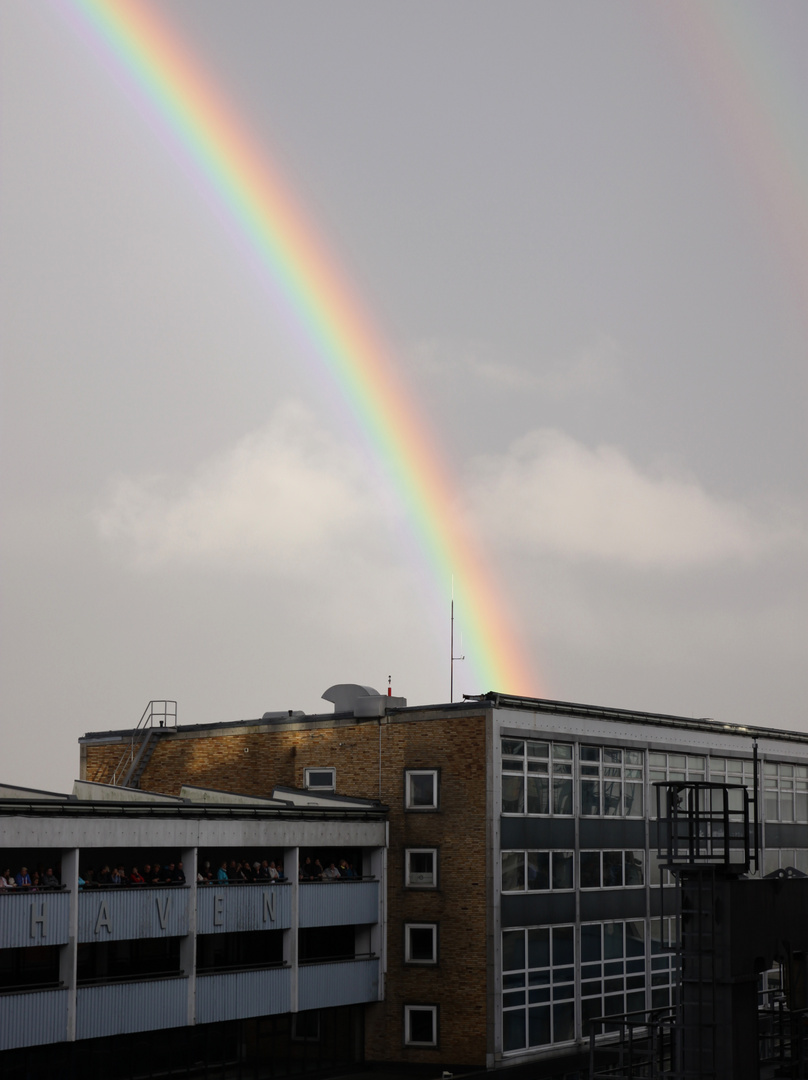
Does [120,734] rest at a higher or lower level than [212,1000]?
higher

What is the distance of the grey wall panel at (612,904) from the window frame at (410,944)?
6.01m

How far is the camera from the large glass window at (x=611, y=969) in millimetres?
46375

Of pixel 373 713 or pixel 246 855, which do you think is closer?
pixel 246 855

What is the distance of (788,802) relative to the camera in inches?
2297

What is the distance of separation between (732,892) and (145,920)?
14909mm

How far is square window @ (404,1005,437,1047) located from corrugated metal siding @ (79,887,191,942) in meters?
9.66

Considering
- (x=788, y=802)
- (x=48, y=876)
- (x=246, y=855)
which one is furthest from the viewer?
(x=788, y=802)

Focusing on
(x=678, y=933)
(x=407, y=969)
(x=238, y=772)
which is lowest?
(x=407, y=969)

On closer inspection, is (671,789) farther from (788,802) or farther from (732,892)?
(788,802)

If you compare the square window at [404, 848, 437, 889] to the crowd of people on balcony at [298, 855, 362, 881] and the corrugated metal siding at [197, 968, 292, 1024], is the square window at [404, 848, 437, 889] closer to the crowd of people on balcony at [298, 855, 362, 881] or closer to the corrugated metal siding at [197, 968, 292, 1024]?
the crowd of people on balcony at [298, 855, 362, 881]

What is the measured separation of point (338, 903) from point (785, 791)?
24.3m

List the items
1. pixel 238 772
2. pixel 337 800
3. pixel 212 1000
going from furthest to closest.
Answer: pixel 238 772
pixel 337 800
pixel 212 1000

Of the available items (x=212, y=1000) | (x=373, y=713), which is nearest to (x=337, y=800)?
(x=373, y=713)

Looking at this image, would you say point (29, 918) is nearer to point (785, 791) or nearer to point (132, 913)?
point (132, 913)
